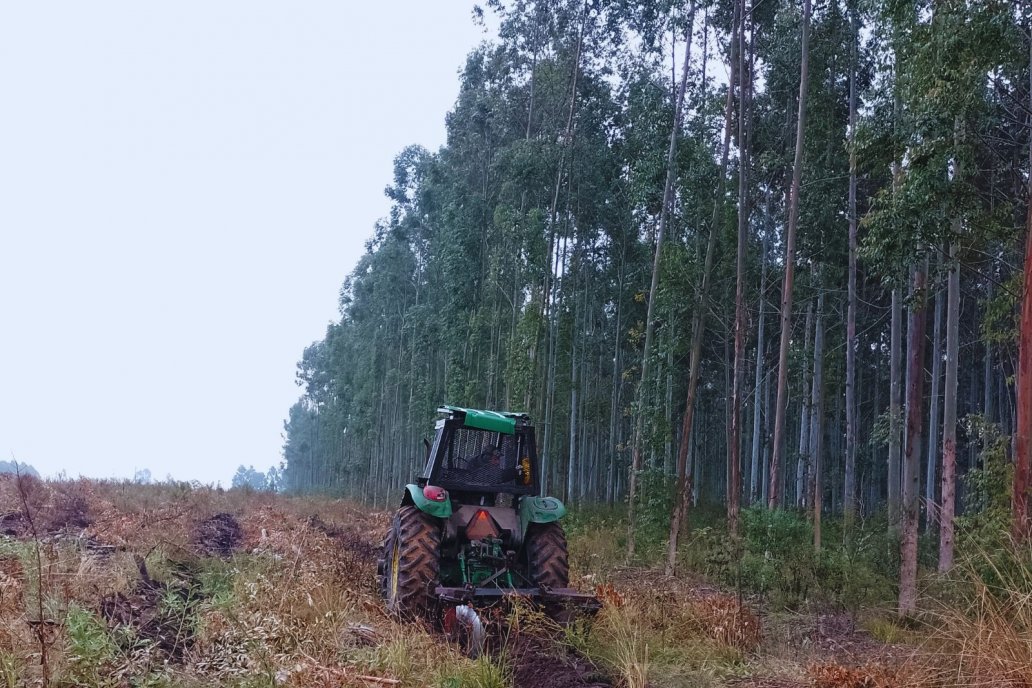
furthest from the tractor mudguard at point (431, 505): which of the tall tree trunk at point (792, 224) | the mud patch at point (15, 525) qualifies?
the tall tree trunk at point (792, 224)

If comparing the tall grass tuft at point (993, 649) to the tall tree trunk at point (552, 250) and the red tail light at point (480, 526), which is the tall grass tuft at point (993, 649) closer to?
the red tail light at point (480, 526)

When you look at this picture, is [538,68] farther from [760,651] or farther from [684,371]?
[760,651]

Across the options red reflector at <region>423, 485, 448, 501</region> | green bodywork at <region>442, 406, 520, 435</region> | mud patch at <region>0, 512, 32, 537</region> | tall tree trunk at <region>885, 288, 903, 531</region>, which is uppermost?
tall tree trunk at <region>885, 288, 903, 531</region>

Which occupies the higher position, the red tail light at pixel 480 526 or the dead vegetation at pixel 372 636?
the red tail light at pixel 480 526

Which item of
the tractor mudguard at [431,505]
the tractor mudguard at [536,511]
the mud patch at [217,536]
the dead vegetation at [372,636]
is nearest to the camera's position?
the dead vegetation at [372,636]

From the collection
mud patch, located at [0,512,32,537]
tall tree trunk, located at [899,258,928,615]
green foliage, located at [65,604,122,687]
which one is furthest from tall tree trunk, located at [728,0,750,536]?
mud patch, located at [0,512,32,537]

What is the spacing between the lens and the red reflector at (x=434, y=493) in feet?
26.6

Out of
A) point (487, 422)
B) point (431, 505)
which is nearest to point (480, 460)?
point (487, 422)

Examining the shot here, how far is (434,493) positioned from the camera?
8.14 m

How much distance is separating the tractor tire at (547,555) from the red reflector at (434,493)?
936 mm

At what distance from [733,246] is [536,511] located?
1443cm

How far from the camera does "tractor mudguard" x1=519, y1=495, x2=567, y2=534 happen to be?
27.8 feet

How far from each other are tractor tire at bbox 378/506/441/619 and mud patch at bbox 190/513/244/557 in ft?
14.9

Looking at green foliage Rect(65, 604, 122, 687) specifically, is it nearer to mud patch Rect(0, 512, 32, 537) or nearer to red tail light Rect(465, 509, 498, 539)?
red tail light Rect(465, 509, 498, 539)
